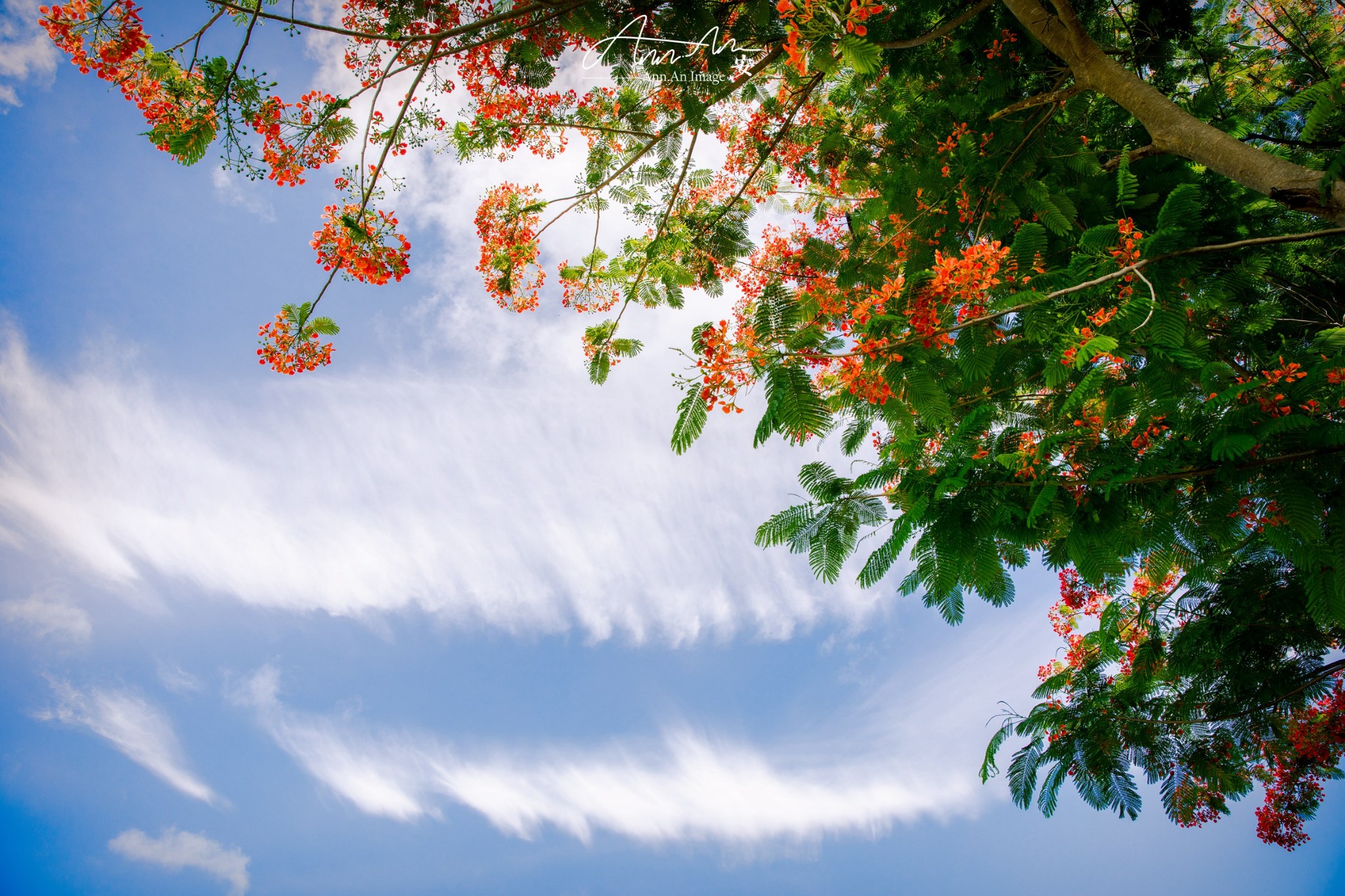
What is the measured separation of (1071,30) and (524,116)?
5.07 m

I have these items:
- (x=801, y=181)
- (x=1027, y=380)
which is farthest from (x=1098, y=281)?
(x=801, y=181)

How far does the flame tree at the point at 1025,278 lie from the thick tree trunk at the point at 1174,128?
2 centimetres

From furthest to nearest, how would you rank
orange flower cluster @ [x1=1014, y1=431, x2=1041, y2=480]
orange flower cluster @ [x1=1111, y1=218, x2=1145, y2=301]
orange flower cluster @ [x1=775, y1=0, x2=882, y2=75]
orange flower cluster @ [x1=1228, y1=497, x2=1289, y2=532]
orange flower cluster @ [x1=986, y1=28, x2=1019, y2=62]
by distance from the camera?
orange flower cluster @ [x1=986, y1=28, x2=1019, y2=62], orange flower cluster @ [x1=775, y1=0, x2=882, y2=75], orange flower cluster @ [x1=1111, y1=218, x2=1145, y2=301], orange flower cluster @ [x1=1014, y1=431, x2=1041, y2=480], orange flower cluster @ [x1=1228, y1=497, x2=1289, y2=532]

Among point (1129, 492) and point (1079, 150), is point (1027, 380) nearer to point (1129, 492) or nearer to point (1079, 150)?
point (1079, 150)

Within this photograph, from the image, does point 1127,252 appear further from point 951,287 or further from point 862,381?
point 862,381

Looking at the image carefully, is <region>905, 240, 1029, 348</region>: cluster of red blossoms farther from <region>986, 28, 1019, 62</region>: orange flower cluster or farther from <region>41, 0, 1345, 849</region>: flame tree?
<region>986, 28, 1019, 62</region>: orange flower cluster

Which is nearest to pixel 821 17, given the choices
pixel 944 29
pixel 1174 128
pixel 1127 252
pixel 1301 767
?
pixel 944 29

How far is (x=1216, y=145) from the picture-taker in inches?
131

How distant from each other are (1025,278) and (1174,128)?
6.24 ft

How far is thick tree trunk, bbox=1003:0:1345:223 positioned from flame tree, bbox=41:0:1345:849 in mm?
20

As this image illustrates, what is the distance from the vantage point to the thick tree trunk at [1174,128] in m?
2.90

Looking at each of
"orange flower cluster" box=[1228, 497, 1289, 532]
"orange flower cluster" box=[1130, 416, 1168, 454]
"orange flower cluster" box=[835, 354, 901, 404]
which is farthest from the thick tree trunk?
"orange flower cluster" box=[835, 354, 901, 404]

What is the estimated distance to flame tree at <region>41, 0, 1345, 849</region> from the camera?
2480mm

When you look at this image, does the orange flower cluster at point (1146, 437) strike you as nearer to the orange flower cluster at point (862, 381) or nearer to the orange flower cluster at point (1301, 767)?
the orange flower cluster at point (862, 381)
